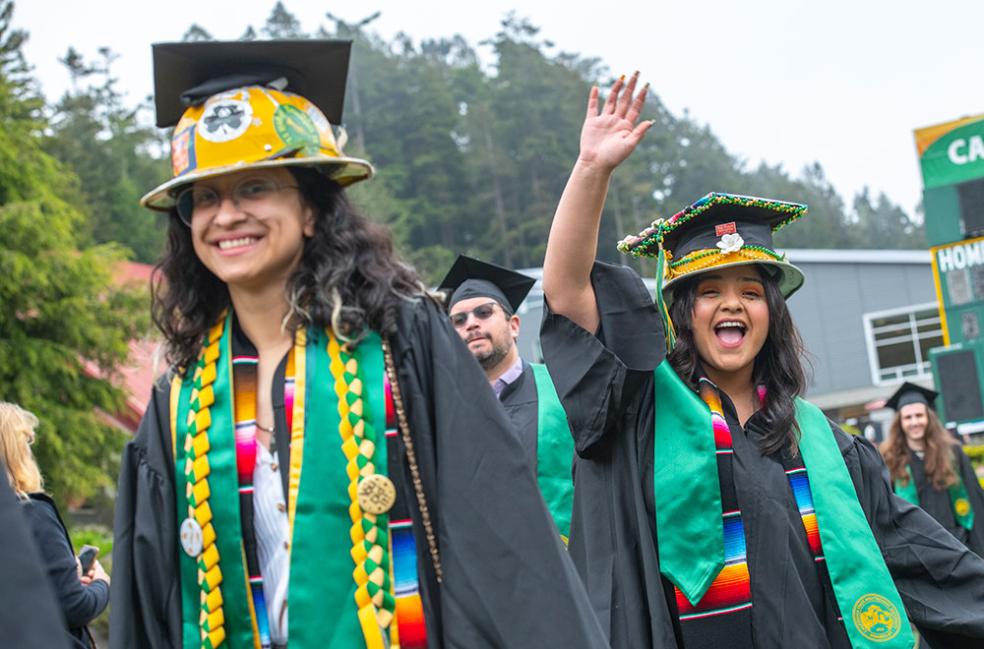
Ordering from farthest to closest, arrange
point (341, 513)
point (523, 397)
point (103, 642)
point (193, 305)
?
point (103, 642) < point (523, 397) < point (193, 305) < point (341, 513)

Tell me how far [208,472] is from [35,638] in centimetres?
105

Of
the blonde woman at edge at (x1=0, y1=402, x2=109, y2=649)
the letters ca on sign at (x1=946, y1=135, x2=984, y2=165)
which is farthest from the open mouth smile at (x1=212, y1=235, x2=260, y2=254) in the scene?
the letters ca on sign at (x1=946, y1=135, x2=984, y2=165)

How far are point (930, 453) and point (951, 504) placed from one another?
41 centimetres

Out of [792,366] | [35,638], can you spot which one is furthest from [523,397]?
[35,638]

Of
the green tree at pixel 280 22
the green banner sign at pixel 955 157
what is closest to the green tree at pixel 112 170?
the green tree at pixel 280 22

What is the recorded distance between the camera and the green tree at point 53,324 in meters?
19.0

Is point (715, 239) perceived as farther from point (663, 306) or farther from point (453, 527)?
point (453, 527)

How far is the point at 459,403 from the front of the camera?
2.56 meters

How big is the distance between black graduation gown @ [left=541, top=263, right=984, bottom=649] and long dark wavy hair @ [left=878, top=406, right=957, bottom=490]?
531 cm

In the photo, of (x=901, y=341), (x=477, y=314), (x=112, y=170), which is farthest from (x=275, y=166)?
(x=112, y=170)

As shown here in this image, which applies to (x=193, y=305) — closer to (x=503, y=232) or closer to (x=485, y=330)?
(x=485, y=330)

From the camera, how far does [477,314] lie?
20.8 feet

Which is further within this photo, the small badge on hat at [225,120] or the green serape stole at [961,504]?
the green serape stole at [961,504]

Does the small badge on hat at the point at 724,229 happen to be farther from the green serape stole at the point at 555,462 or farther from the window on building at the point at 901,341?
the window on building at the point at 901,341
